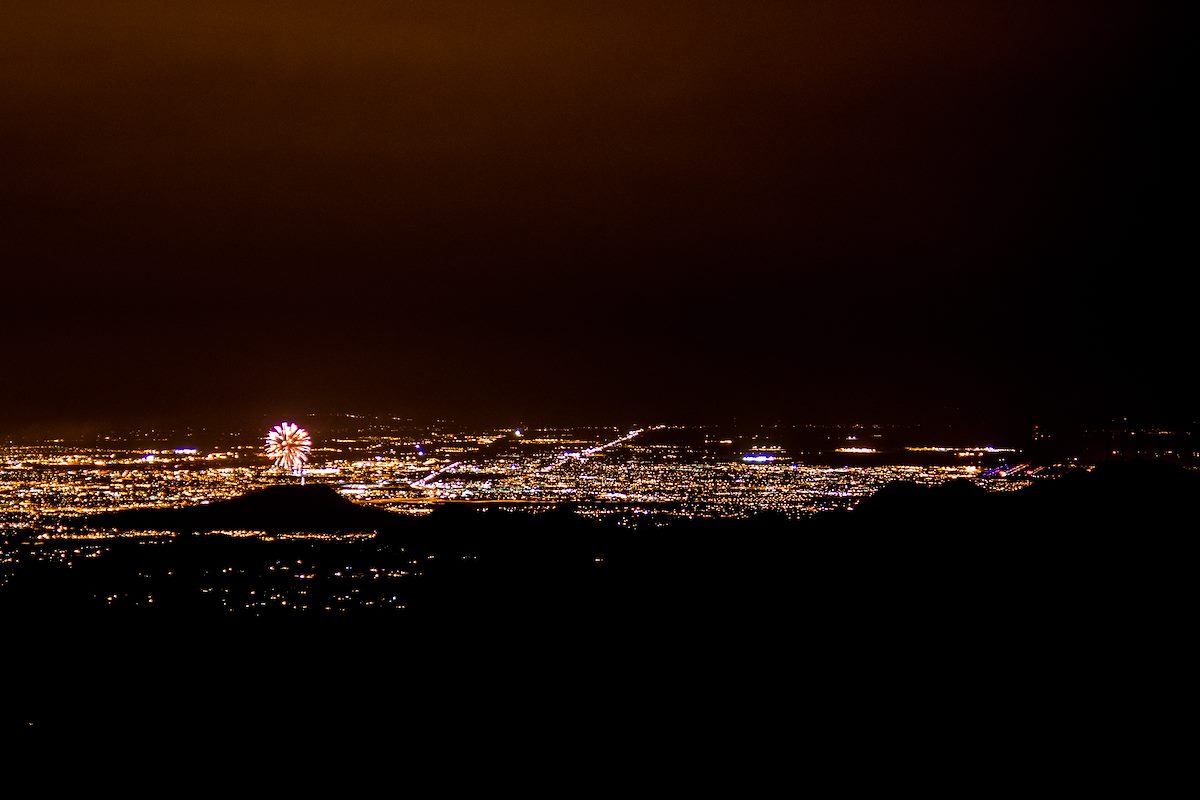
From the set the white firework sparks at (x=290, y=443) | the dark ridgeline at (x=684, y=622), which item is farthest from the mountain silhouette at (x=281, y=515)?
the white firework sparks at (x=290, y=443)

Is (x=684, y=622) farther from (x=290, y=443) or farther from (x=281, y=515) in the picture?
(x=290, y=443)

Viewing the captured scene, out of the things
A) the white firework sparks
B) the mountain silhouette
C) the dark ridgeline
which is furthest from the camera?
the white firework sparks

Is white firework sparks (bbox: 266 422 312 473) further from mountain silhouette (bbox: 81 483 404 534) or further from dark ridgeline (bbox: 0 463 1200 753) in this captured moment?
dark ridgeline (bbox: 0 463 1200 753)

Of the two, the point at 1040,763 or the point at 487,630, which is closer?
the point at 1040,763

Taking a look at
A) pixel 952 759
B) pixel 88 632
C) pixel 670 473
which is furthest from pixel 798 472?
pixel 952 759

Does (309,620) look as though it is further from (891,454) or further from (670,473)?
(891,454)

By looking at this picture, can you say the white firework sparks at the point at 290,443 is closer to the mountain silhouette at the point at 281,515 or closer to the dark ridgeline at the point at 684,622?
the mountain silhouette at the point at 281,515

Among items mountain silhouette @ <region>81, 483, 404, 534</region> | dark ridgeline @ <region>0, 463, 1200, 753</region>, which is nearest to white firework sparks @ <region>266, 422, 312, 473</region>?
mountain silhouette @ <region>81, 483, 404, 534</region>

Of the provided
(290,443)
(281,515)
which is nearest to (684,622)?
(281,515)
